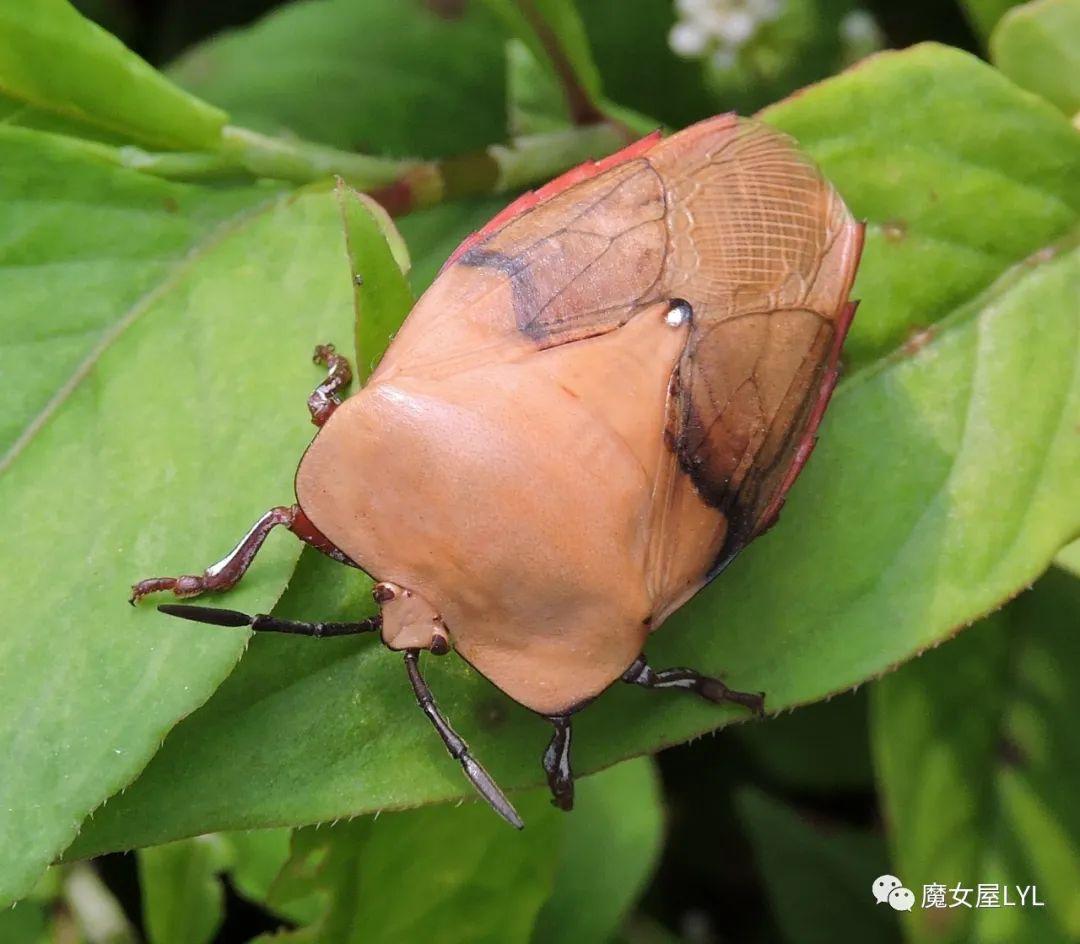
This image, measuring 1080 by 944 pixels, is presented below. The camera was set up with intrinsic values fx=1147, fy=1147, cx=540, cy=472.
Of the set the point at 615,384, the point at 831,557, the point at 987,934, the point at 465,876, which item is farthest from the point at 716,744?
the point at 615,384

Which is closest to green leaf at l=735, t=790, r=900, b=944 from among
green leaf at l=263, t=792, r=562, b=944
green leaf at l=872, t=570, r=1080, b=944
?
green leaf at l=872, t=570, r=1080, b=944

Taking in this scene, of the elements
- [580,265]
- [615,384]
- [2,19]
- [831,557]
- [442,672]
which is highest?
[2,19]

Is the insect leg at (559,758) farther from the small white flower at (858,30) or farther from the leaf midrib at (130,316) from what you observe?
the small white flower at (858,30)

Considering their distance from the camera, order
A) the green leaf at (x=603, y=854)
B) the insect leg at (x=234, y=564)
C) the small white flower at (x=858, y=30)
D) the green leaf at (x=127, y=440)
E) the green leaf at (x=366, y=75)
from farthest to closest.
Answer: the green leaf at (x=366, y=75) < the small white flower at (x=858, y=30) < the green leaf at (x=603, y=854) < the insect leg at (x=234, y=564) < the green leaf at (x=127, y=440)

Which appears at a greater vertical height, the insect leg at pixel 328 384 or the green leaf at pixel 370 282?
the green leaf at pixel 370 282

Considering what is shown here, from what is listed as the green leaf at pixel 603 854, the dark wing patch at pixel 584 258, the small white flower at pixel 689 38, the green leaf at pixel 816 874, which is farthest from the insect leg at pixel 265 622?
the small white flower at pixel 689 38

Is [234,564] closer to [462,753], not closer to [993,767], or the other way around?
[462,753]

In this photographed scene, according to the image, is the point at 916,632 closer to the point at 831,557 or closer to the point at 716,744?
the point at 831,557
